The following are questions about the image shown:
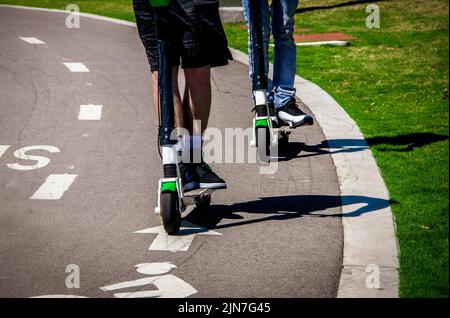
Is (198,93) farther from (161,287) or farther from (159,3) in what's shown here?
(161,287)

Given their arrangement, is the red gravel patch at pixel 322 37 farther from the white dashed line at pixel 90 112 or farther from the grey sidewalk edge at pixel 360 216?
the white dashed line at pixel 90 112

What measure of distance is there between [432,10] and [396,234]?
11.7m

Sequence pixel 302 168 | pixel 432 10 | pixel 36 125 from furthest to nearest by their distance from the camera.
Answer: pixel 432 10 → pixel 36 125 → pixel 302 168

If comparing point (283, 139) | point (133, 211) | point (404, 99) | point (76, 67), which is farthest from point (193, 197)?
point (76, 67)

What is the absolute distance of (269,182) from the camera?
21.8 ft

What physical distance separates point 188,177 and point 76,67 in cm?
635

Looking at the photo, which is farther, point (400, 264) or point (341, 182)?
point (341, 182)

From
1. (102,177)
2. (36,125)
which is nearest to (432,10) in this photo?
(36,125)

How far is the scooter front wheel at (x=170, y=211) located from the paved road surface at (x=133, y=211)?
0.10 metres

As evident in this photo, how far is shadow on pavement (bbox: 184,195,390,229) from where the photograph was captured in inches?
228

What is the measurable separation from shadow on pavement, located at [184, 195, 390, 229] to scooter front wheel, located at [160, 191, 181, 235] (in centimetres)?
34

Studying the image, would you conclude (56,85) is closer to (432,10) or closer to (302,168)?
(302,168)

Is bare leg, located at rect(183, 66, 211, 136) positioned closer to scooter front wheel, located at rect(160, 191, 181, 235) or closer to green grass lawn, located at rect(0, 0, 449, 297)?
scooter front wheel, located at rect(160, 191, 181, 235)

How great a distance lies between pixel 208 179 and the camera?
5707mm
